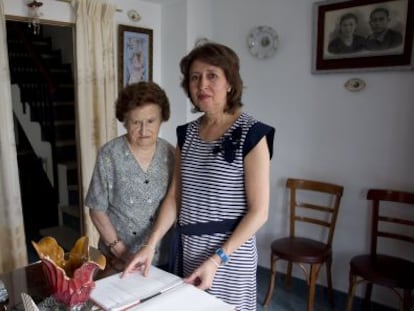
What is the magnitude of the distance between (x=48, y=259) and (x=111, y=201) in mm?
594

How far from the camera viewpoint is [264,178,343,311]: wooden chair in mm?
2486

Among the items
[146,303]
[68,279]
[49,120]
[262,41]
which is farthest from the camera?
[49,120]

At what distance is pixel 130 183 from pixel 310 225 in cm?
199

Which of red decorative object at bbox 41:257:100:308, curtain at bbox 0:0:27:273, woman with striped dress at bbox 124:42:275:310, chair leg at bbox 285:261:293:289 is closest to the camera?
red decorative object at bbox 41:257:100:308

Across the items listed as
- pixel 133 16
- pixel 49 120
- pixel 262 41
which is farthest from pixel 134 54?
pixel 49 120

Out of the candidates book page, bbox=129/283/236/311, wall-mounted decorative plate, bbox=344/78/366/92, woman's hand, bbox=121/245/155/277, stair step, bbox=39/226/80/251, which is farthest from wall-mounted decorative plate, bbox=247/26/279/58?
book page, bbox=129/283/236/311

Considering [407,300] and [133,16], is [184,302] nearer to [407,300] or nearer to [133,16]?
[407,300]

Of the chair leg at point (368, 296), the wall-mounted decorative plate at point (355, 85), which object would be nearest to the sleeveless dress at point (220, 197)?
the chair leg at point (368, 296)

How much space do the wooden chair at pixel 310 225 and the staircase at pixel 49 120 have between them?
1.78 metres

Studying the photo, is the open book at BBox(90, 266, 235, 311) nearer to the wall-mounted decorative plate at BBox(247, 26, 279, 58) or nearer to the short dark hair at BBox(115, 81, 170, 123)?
the short dark hair at BBox(115, 81, 170, 123)

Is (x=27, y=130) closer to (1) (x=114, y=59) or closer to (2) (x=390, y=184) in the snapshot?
(1) (x=114, y=59)

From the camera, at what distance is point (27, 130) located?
4230 mm

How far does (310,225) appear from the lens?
2.98 meters

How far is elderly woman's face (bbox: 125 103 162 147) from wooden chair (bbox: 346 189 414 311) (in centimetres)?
163
